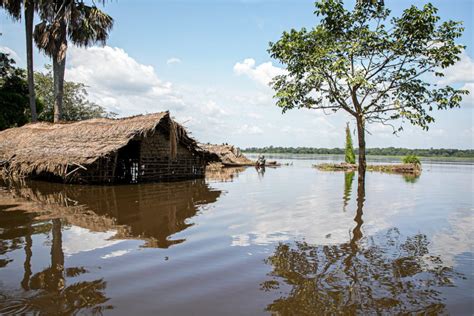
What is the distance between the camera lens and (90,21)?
22.1 metres

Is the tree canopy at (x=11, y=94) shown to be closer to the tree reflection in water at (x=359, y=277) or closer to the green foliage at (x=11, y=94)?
the green foliage at (x=11, y=94)

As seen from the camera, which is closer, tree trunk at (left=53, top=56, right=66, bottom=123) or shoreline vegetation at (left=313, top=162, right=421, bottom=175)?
tree trunk at (left=53, top=56, right=66, bottom=123)

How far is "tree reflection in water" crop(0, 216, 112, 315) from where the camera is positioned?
3135 millimetres

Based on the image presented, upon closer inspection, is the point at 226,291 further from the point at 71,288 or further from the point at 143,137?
the point at 143,137

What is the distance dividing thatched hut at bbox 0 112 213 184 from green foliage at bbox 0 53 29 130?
17.4 ft

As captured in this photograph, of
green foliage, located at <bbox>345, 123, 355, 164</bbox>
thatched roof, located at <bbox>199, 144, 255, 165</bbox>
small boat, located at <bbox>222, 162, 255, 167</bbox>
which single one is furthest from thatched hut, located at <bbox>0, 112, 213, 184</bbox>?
green foliage, located at <bbox>345, 123, 355, 164</bbox>

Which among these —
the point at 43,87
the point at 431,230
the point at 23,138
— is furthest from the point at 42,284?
the point at 43,87

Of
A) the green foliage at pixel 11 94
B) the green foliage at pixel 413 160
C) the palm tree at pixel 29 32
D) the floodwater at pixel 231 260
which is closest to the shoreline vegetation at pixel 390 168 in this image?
the green foliage at pixel 413 160

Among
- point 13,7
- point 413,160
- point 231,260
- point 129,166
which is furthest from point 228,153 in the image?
point 231,260

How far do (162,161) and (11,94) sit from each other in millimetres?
13102

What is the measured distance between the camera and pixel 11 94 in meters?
22.4

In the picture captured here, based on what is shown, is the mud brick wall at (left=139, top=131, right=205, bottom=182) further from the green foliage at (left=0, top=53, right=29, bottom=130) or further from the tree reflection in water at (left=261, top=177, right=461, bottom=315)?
the green foliage at (left=0, top=53, right=29, bottom=130)

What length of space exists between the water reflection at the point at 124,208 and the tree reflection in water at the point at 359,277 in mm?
2099

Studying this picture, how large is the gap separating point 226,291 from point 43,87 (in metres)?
33.9
